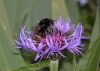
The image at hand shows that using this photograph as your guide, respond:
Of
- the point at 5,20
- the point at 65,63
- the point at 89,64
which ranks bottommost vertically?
the point at 65,63

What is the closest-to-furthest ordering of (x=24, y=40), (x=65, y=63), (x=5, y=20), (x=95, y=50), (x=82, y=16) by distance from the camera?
(x=95, y=50)
(x=24, y=40)
(x=5, y=20)
(x=65, y=63)
(x=82, y=16)

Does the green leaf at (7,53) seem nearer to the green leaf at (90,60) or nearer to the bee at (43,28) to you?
the bee at (43,28)

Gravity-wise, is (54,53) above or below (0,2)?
below

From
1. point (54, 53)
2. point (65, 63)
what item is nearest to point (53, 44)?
point (54, 53)

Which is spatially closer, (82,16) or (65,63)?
(65,63)

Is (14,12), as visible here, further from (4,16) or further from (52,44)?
(52,44)

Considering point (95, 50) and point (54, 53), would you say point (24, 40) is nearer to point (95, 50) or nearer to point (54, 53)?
point (54, 53)

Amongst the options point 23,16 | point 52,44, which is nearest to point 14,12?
point 23,16
